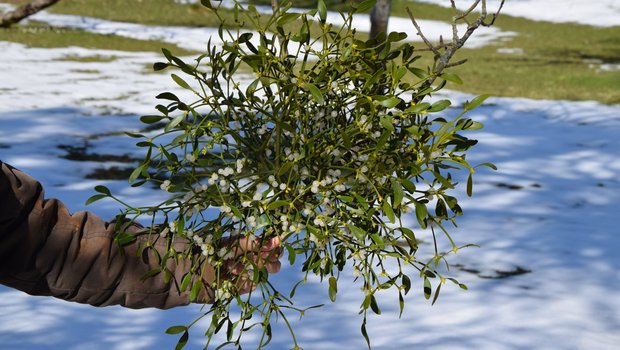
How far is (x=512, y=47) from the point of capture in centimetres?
1925

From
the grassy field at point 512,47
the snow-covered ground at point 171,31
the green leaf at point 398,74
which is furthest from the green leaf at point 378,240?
the snow-covered ground at point 171,31

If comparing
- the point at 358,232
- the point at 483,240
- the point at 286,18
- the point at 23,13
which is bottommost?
the point at 483,240

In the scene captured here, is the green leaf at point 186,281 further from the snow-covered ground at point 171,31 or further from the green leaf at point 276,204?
the snow-covered ground at point 171,31

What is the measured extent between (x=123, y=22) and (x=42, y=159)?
44.1ft

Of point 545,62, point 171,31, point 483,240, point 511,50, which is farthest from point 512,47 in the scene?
point 483,240

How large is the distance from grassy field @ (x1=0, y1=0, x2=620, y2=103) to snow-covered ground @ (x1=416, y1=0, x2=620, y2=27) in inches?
36.1

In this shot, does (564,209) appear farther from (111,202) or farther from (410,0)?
(410,0)

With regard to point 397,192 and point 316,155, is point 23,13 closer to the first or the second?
point 316,155

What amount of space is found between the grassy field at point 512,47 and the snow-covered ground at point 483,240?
1505 millimetres

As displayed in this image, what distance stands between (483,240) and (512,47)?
14.1 m

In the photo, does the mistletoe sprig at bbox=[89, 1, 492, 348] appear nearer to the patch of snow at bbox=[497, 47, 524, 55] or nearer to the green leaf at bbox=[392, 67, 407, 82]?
the green leaf at bbox=[392, 67, 407, 82]

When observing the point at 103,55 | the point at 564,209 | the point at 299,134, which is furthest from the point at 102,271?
the point at 103,55

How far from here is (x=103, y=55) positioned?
Answer: 15625mm

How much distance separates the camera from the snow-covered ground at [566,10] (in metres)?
25.0
